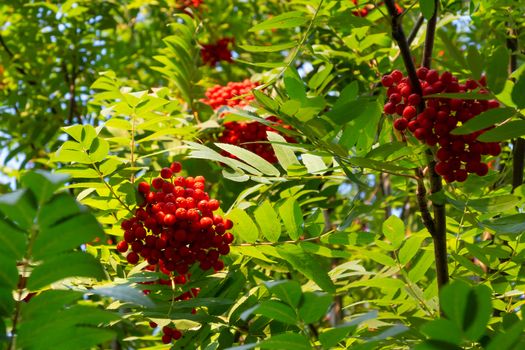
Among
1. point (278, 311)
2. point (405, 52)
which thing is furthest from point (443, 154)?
point (278, 311)

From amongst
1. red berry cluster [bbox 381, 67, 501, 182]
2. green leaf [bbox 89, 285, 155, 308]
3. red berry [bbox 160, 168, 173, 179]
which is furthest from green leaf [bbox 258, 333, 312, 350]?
red berry [bbox 160, 168, 173, 179]

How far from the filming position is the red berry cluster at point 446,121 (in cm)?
151

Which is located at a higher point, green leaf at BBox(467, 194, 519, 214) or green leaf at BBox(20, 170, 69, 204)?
green leaf at BBox(20, 170, 69, 204)

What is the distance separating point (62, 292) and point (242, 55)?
2.98 metres

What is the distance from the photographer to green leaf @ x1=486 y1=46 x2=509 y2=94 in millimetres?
1376

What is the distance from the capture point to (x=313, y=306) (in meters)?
1.11

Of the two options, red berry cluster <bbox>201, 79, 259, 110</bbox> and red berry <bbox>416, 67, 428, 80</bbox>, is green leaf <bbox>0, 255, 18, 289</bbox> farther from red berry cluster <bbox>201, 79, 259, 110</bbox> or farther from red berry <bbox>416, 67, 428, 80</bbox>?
red berry cluster <bbox>201, 79, 259, 110</bbox>

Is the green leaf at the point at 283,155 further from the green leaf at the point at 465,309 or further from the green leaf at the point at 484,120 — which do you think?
the green leaf at the point at 465,309

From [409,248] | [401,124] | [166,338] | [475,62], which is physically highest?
[475,62]

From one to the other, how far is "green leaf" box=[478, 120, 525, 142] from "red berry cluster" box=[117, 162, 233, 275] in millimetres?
745

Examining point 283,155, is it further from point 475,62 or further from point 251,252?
point 475,62

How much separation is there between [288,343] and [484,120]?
615 mm

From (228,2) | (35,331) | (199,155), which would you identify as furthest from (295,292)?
(228,2)

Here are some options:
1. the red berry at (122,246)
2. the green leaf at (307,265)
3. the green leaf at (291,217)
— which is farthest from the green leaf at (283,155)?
the red berry at (122,246)
